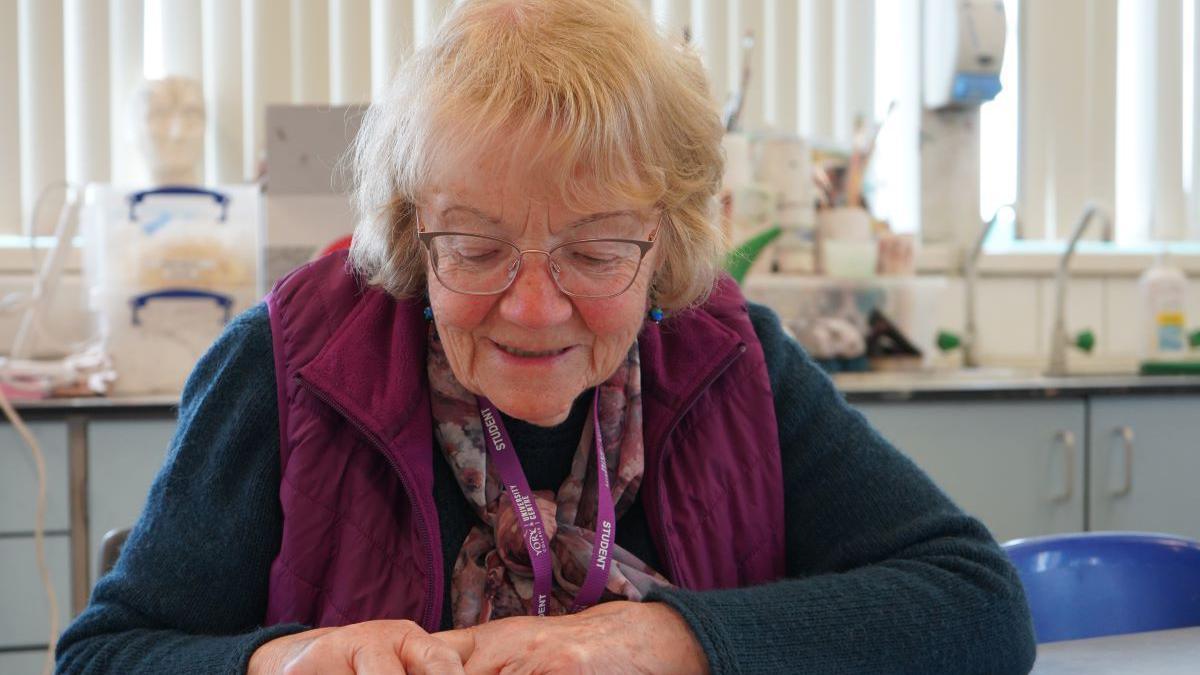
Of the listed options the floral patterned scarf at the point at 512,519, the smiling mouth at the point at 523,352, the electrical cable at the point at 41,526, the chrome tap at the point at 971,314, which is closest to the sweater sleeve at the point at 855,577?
the floral patterned scarf at the point at 512,519

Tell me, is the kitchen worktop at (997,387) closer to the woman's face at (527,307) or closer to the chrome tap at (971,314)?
the chrome tap at (971,314)

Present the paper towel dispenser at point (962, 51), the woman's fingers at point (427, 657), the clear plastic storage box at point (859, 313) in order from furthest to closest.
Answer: the paper towel dispenser at point (962, 51), the clear plastic storage box at point (859, 313), the woman's fingers at point (427, 657)

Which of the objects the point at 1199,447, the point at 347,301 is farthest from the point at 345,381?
the point at 1199,447

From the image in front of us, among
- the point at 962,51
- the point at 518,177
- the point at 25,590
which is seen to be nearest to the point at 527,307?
the point at 518,177

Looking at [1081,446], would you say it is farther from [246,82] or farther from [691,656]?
[246,82]

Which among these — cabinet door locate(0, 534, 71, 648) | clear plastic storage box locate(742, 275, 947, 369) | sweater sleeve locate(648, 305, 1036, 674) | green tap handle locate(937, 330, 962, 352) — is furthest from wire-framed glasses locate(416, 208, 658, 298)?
green tap handle locate(937, 330, 962, 352)

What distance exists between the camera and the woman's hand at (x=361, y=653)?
85 cm

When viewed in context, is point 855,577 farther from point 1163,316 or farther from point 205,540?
point 1163,316

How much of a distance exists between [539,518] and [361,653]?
10.1 inches

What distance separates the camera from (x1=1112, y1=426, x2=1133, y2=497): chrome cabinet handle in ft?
8.00

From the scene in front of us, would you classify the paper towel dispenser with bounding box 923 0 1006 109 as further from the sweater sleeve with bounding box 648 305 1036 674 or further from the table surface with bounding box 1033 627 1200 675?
the table surface with bounding box 1033 627 1200 675

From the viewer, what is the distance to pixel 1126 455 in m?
2.45

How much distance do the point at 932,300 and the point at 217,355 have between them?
209 centimetres

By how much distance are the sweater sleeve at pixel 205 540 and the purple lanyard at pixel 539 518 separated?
21 centimetres
